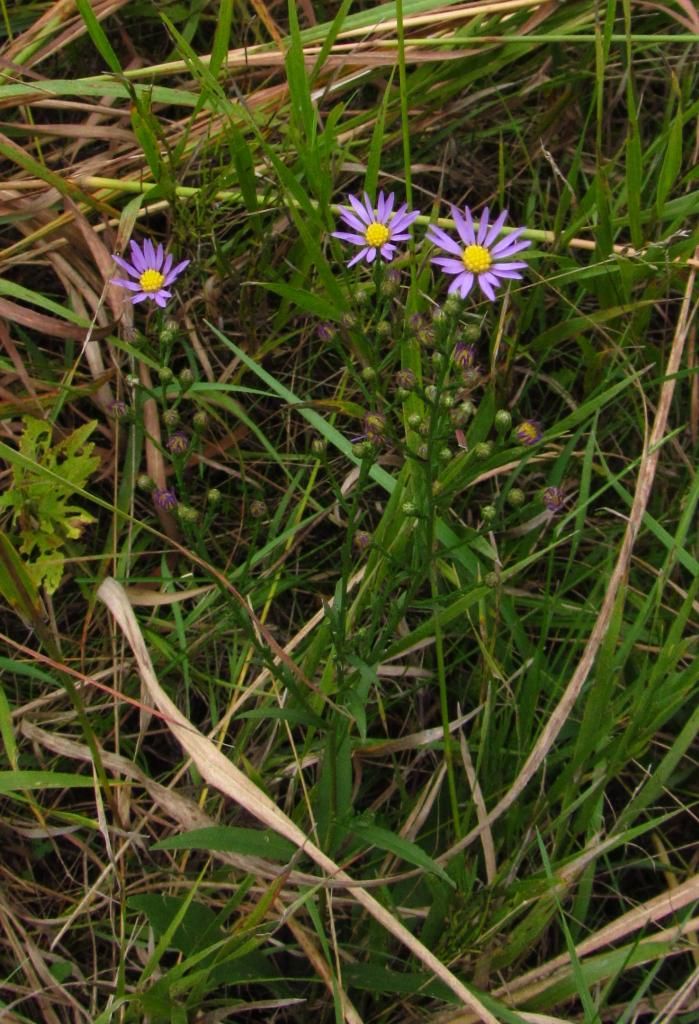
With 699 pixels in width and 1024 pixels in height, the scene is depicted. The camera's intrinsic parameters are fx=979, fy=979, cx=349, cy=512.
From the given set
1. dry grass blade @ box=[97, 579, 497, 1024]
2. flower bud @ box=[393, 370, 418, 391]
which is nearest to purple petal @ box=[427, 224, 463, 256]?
flower bud @ box=[393, 370, 418, 391]

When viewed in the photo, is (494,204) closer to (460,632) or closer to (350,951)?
(460,632)

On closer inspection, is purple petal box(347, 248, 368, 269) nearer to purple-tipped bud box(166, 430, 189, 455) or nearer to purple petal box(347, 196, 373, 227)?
purple petal box(347, 196, 373, 227)

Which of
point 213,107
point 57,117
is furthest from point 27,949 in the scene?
point 57,117

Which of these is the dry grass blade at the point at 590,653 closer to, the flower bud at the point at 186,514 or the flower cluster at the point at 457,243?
the flower cluster at the point at 457,243

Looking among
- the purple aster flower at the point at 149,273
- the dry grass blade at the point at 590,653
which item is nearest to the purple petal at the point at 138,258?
the purple aster flower at the point at 149,273

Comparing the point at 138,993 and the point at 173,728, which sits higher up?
the point at 173,728

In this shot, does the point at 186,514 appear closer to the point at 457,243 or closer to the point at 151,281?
the point at 151,281

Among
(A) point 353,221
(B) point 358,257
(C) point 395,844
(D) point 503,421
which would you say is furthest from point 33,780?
(A) point 353,221
